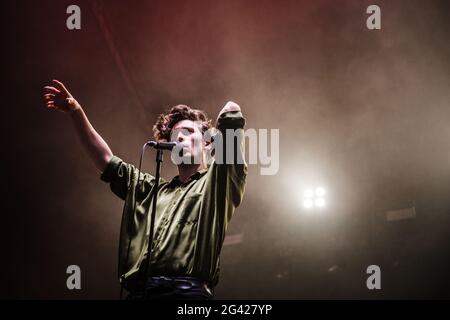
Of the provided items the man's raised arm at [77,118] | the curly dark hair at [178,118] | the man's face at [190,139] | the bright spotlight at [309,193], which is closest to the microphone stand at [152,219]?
the man's face at [190,139]

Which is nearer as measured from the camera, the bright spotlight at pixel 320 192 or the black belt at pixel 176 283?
the black belt at pixel 176 283

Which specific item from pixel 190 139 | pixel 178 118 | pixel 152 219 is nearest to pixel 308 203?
pixel 178 118

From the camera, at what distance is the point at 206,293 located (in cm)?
194

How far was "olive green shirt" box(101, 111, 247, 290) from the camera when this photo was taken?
1986 millimetres

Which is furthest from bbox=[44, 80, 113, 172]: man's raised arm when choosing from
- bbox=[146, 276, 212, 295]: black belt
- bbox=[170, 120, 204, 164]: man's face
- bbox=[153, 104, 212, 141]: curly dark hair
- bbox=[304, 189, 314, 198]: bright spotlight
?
bbox=[304, 189, 314, 198]: bright spotlight

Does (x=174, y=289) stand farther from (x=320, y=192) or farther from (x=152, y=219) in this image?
(x=320, y=192)

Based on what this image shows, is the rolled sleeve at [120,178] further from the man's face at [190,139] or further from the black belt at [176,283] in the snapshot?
the black belt at [176,283]

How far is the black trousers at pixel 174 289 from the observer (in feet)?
6.16

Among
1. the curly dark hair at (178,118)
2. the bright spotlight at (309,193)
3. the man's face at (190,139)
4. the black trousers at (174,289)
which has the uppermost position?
the curly dark hair at (178,118)

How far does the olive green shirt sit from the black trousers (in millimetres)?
28

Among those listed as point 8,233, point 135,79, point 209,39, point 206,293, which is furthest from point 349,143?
point 8,233

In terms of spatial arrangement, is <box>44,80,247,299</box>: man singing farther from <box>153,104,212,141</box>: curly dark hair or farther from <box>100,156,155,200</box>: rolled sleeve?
<box>153,104,212,141</box>: curly dark hair

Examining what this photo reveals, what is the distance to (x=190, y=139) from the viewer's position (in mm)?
2549

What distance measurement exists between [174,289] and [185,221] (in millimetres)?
349
